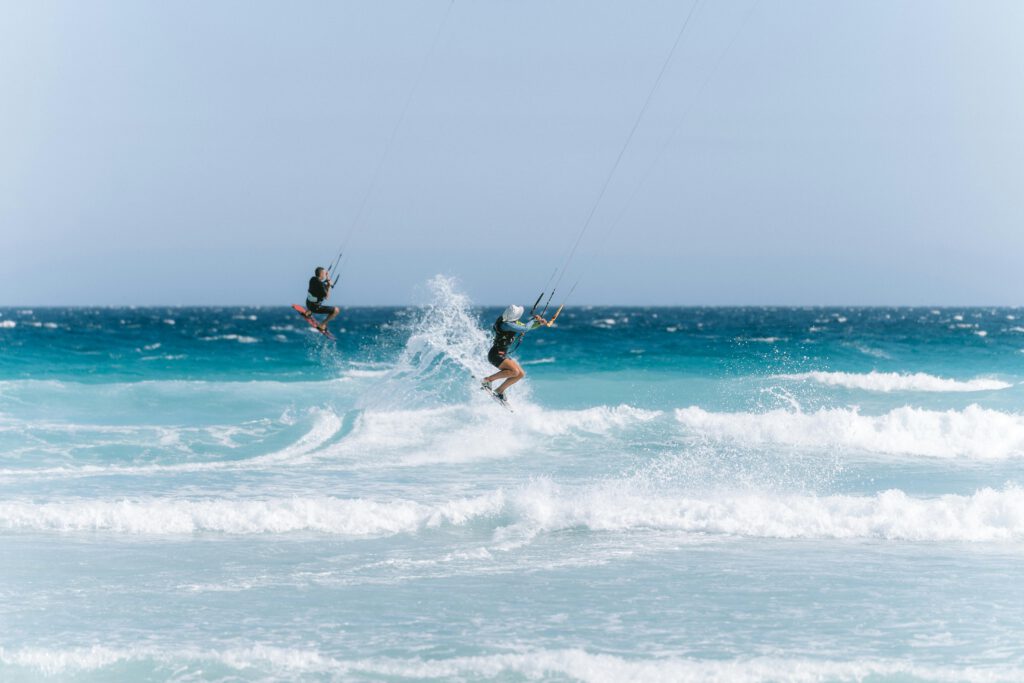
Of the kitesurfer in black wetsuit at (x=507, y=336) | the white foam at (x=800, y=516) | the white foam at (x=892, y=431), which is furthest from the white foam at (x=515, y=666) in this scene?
the white foam at (x=892, y=431)

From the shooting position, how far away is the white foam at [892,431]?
Result: 19.9 m

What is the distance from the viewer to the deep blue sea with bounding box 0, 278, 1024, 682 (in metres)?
8.54

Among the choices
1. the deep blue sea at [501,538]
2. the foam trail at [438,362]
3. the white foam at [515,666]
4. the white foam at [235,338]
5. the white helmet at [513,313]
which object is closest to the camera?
the white foam at [515,666]

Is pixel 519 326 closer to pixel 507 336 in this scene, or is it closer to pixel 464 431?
pixel 507 336

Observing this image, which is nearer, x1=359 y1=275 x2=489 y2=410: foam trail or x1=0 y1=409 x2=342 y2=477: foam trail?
x1=0 y1=409 x2=342 y2=477: foam trail

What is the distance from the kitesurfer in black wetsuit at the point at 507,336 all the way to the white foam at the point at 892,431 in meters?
9.16

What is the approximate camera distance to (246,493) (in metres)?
15.7

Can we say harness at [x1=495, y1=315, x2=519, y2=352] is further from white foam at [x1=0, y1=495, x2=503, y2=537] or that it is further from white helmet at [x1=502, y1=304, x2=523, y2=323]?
white foam at [x1=0, y1=495, x2=503, y2=537]

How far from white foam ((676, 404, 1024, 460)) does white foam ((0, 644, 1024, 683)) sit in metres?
12.7

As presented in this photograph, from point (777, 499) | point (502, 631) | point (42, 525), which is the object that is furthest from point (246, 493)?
point (777, 499)

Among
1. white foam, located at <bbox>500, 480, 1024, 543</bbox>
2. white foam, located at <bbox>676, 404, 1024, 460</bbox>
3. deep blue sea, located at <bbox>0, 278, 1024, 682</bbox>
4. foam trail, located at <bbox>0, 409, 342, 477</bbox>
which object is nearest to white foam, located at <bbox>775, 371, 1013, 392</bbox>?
deep blue sea, located at <bbox>0, 278, 1024, 682</bbox>

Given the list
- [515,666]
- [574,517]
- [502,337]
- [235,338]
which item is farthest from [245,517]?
[235,338]

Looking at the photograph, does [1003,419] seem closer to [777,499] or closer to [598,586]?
[777,499]

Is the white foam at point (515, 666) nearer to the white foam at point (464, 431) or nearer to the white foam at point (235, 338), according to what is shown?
the white foam at point (464, 431)
